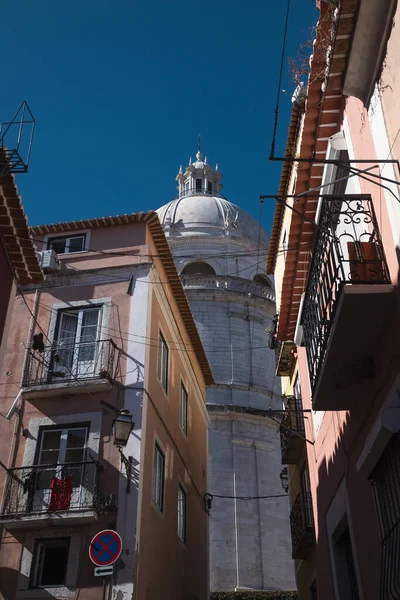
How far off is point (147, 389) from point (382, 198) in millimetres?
8644

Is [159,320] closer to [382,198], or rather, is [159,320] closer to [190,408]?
[190,408]

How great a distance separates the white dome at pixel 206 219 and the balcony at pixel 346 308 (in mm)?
33638

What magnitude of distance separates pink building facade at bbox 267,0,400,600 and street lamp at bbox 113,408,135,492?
4034 mm

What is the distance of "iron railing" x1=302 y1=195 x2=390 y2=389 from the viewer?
6898 mm

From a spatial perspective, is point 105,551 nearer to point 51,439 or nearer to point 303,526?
point 51,439

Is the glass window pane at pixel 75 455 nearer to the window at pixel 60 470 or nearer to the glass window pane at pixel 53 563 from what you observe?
the window at pixel 60 470

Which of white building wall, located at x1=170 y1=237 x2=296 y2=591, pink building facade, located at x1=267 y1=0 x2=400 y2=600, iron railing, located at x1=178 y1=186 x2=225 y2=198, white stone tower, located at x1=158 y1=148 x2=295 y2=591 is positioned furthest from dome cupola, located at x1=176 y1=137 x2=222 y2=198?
pink building facade, located at x1=267 y1=0 x2=400 y2=600

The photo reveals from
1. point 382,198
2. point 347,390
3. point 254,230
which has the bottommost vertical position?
point 347,390

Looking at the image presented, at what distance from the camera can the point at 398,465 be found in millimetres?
6867

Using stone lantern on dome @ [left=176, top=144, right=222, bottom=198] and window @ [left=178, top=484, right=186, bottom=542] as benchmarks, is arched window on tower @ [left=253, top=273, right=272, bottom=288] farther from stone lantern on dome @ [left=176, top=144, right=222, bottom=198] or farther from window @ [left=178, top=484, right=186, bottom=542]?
window @ [left=178, top=484, right=186, bottom=542]

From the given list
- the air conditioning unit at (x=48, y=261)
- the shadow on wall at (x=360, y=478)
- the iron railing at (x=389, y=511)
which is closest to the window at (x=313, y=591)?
the shadow on wall at (x=360, y=478)

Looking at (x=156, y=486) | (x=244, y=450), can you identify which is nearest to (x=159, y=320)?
(x=156, y=486)

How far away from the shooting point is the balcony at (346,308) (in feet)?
21.7

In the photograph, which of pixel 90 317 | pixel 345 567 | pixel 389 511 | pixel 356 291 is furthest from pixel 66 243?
pixel 389 511
